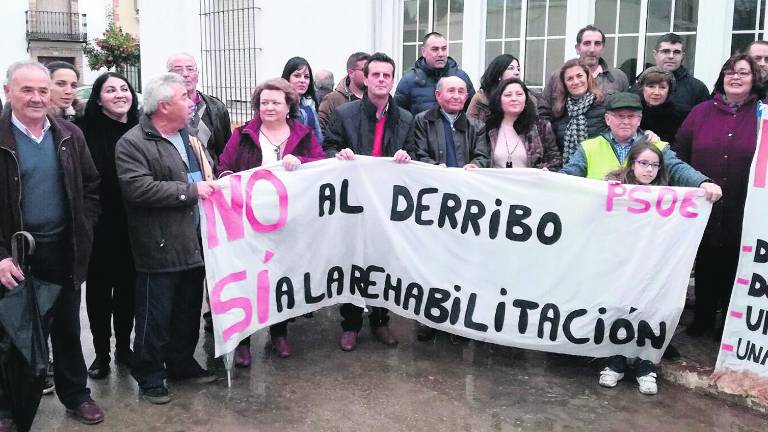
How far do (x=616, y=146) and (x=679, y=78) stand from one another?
1.53m

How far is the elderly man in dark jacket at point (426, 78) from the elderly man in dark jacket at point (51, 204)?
9.31 feet

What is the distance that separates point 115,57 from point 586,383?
31.9 meters

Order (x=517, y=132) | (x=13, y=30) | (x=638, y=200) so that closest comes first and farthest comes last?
1. (x=638, y=200)
2. (x=517, y=132)
3. (x=13, y=30)

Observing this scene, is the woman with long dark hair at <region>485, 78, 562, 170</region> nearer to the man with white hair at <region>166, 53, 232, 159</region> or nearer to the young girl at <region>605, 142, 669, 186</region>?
the young girl at <region>605, 142, 669, 186</region>

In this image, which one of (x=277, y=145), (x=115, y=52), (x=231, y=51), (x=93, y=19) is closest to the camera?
(x=277, y=145)

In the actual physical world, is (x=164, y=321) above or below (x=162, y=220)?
below

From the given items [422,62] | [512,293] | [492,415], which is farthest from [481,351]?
[422,62]

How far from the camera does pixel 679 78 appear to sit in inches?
225

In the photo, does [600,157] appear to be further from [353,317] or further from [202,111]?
[202,111]

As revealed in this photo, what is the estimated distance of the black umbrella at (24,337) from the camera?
345cm

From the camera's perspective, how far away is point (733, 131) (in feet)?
15.1

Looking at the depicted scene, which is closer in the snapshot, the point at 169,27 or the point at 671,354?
the point at 671,354

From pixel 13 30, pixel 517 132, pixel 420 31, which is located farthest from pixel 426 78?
pixel 13 30

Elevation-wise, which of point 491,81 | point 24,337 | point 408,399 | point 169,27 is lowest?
point 408,399
